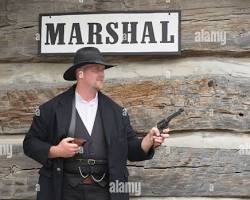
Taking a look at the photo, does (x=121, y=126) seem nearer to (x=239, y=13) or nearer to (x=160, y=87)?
(x=160, y=87)

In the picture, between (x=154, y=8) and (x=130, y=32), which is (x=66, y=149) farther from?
(x=154, y=8)

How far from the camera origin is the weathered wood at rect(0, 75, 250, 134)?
3189 millimetres

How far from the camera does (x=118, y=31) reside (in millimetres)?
3258

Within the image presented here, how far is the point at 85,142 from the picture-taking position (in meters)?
2.66

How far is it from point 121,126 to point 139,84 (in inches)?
19.1

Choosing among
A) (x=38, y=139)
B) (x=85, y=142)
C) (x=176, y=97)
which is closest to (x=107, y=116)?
(x=85, y=142)

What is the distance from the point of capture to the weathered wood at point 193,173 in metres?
3.17

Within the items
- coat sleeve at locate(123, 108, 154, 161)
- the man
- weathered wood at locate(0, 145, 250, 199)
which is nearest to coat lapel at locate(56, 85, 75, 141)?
the man

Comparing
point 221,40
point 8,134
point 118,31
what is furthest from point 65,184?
point 221,40

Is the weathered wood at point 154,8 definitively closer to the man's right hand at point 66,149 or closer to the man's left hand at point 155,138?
the man's left hand at point 155,138

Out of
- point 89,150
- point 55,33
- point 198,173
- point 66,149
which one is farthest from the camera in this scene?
point 55,33

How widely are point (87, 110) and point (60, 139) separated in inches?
7.5

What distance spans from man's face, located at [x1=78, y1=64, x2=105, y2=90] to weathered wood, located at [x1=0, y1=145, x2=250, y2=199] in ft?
2.03

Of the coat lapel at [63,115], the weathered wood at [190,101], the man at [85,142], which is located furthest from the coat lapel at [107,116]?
the weathered wood at [190,101]
